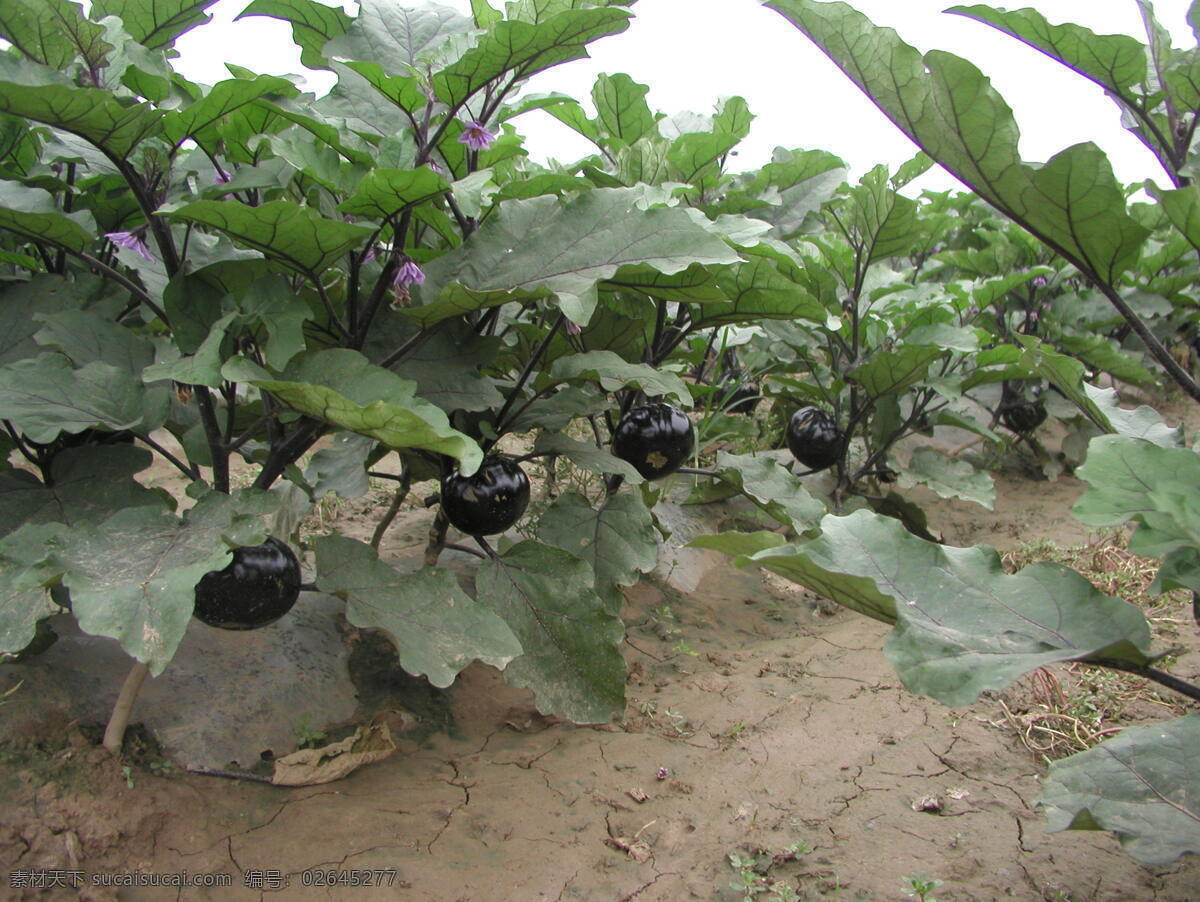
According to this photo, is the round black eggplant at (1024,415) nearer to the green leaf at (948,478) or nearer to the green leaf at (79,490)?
the green leaf at (948,478)

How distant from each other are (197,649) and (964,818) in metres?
1.62

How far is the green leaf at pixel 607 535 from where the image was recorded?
206 cm

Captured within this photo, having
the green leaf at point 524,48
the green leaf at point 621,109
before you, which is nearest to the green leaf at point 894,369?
the green leaf at point 621,109

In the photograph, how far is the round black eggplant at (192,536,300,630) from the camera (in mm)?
1544

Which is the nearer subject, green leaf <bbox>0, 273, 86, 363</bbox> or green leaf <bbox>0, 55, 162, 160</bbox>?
green leaf <bbox>0, 55, 162, 160</bbox>

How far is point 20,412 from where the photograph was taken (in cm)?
145

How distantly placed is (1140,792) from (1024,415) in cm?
320

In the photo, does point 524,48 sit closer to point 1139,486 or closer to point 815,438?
point 1139,486

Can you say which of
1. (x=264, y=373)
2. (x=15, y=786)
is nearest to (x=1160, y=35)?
(x=264, y=373)

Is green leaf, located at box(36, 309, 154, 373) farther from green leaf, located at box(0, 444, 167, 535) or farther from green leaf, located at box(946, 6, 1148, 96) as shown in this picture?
green leaf, located at box(946, 6, 1148, 96)

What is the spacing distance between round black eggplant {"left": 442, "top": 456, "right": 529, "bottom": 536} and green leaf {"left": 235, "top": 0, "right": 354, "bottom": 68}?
3.10 ft

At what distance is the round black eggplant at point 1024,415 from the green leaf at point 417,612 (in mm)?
3219

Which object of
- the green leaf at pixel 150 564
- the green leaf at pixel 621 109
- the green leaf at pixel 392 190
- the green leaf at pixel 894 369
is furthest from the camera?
the green leaf at pixel 894 369

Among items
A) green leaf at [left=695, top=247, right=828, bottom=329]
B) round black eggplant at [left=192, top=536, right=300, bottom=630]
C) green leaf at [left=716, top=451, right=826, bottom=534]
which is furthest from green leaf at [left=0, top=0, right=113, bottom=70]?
green leaf at [left=716, top=451, right=826, bottom=534]
